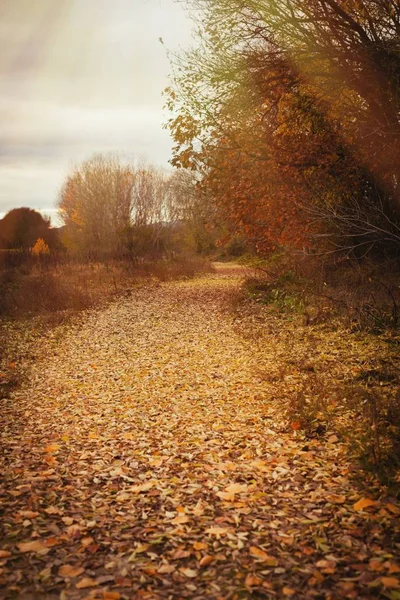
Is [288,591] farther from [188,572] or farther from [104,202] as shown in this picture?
[104,202]

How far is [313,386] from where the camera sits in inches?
276

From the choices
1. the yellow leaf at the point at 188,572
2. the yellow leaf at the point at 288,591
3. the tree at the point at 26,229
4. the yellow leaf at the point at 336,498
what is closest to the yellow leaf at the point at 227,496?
the yellow leaf at the point at 336,498

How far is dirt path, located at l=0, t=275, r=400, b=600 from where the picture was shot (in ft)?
11.0

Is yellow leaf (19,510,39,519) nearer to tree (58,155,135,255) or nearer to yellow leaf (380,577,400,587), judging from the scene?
yellow leaf (380,577,400,587)

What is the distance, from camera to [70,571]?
11.3ft

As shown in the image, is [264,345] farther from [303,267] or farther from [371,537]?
[371,537]

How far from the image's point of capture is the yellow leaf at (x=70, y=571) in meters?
3.42

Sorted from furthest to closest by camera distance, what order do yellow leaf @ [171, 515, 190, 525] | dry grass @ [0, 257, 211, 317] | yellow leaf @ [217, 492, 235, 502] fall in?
1. dry grass @ [0, 257, 211, 317]
2. yellow leaf @ [217, 492, 235, 502]
3. yellow leaf @ [171, 515, 190, 525]

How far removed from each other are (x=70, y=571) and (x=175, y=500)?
121 cm

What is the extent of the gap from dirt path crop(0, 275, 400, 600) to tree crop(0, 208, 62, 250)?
3577 cm

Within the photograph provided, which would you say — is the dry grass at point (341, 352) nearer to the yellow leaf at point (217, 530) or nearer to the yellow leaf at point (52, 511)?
the yellow leaf at point (217, 530)

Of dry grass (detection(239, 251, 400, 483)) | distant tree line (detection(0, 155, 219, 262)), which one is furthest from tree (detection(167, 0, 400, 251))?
distant tree line (detection(0, 155, 219, 262))

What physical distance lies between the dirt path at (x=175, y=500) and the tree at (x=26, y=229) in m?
35.8

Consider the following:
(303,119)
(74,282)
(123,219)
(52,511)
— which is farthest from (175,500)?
(123,219)
